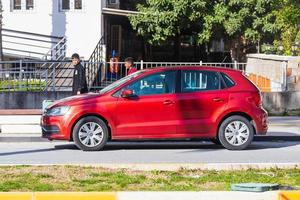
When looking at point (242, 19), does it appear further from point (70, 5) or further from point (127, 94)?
point (127, 94)

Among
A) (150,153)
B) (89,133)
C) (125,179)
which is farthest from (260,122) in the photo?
(125,179)

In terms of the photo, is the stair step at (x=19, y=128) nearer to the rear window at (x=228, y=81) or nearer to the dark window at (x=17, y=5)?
the rear window at (x=228, y=81)

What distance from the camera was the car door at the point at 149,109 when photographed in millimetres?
14094

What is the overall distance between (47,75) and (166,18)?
8.27 metres

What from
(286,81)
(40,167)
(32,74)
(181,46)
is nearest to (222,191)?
(40,167)

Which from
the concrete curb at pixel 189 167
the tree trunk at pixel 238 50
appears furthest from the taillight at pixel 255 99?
the tree trunk at pixel 238 50

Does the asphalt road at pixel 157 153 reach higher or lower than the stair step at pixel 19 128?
lower

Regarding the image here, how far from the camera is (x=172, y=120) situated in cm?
1418

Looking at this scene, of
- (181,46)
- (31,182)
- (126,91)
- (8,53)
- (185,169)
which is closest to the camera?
(31,182)

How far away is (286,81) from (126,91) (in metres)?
9.38

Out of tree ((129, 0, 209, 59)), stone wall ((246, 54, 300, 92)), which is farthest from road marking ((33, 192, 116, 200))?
tree ((129, 0, 209, 59))

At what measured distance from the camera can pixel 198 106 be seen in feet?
46.4

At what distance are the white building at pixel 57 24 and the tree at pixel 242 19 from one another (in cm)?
Answer: 495

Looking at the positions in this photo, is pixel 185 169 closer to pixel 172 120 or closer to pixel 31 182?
pixel 31 182
